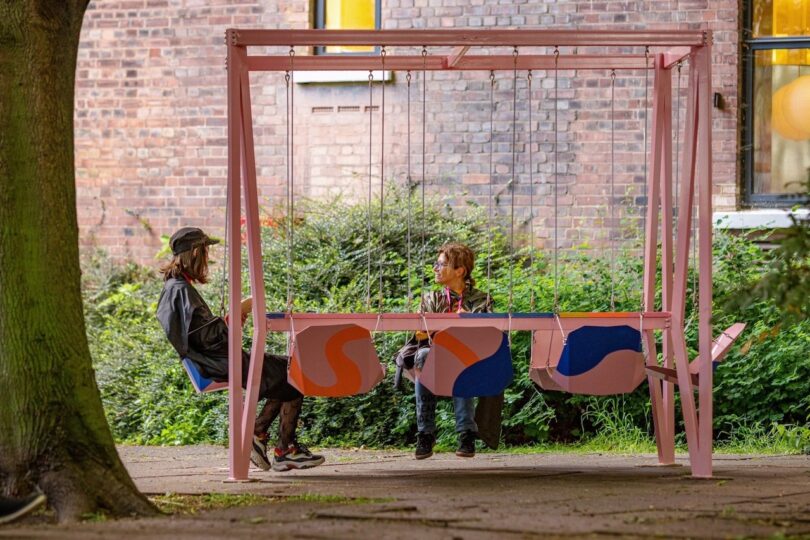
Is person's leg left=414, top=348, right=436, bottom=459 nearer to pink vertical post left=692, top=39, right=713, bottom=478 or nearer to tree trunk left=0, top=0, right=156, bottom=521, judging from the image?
pink vertical post left=692, top=39, right=713, bottom=478

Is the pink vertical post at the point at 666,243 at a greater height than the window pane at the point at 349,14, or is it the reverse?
the window pane at the point at 349,14

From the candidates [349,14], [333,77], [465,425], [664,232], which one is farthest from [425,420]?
[349,14]

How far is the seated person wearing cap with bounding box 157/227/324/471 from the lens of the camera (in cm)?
652

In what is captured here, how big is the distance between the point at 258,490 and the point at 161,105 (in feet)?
21.3

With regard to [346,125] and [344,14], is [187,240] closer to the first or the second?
[346,125]

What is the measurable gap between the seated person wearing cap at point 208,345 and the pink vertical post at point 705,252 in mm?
1966

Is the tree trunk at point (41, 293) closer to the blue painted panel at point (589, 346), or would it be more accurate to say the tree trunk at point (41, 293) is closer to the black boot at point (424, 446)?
the blue painted panel at point (589, 346)

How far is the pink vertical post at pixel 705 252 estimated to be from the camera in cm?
623

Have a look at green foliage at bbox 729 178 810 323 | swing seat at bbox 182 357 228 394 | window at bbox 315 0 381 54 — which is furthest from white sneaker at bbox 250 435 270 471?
window at bbox 315 0 381 54

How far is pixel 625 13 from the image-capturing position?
422 inches

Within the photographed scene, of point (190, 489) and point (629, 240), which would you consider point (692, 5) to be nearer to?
point (629, 240)

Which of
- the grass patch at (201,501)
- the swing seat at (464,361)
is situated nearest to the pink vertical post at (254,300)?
the grass patch at (201,501)

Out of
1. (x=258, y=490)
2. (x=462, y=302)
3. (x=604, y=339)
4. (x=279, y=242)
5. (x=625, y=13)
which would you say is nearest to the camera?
(x=258, y=490)

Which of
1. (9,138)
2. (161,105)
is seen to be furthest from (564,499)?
(161,105)
